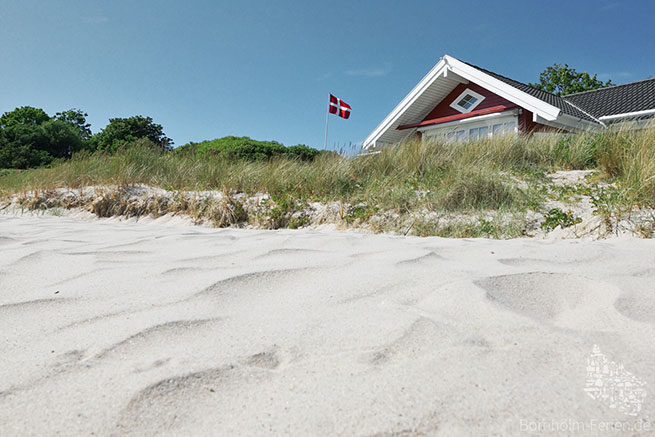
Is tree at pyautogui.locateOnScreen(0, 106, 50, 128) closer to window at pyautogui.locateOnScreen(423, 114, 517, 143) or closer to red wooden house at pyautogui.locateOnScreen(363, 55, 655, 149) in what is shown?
red wooden house at pyautogui.locateOnScreen(363, 55, 655, 149)

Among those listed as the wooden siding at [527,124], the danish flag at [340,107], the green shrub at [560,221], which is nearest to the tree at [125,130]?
the danish flag at [340,107]

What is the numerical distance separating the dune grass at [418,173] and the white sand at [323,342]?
7.66 ft

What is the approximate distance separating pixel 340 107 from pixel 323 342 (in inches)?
594

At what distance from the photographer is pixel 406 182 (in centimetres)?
501

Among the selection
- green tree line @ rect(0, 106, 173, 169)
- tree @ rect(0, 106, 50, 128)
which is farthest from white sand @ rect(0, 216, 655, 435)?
tree @ rect(0, 106, 50, 128)

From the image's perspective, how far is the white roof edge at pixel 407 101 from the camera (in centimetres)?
Result: 1213

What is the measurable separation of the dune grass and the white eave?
476cm

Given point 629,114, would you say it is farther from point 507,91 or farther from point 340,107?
point 340,107

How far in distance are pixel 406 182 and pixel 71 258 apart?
12.9 feet

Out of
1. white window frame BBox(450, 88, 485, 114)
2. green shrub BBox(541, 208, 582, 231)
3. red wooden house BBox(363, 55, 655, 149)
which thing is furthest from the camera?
white window frame BBox(450, 88, 485, 114)

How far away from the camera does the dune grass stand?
4.20 m

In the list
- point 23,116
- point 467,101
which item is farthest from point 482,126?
point 23,116

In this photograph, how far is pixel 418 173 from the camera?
17.7 ft

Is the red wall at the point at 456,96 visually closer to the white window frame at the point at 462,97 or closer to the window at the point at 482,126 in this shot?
the white window frame at the point at 462,97
